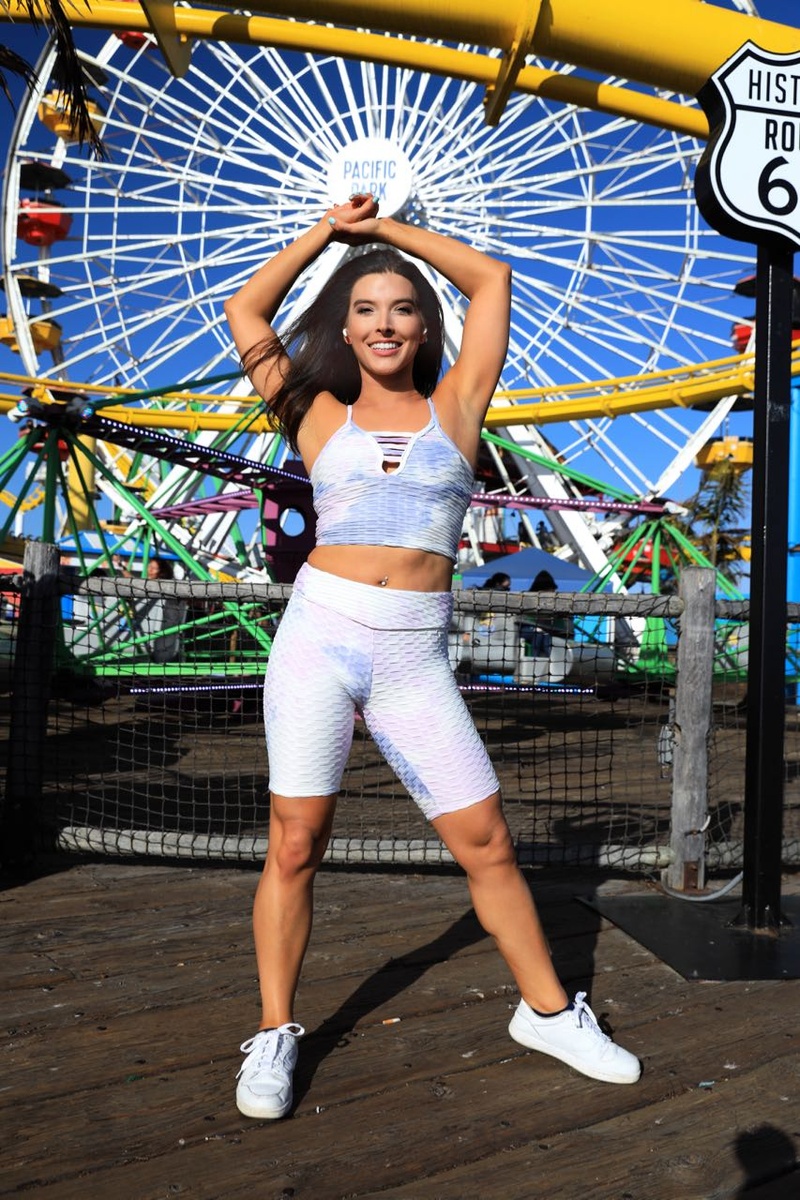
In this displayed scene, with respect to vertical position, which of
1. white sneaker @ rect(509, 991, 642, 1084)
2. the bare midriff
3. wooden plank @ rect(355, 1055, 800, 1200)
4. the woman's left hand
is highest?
the woman's left hand

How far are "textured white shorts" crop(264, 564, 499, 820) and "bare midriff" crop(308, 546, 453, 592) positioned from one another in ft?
0.06

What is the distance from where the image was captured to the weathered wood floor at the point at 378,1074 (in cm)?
167

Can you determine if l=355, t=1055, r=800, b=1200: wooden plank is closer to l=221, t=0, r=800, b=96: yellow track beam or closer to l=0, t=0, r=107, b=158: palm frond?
l=221, t=0, r=800, b=96: yellow track beam

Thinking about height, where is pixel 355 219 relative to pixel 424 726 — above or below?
above

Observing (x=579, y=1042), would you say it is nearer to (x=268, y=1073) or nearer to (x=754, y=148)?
(x=268, y=1073)

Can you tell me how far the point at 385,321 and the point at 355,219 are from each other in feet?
0.74

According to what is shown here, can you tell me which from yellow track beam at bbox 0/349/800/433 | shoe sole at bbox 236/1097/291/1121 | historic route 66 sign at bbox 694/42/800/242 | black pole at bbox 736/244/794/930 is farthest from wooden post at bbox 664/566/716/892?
yellow track beam at bbox 0/349/800/433

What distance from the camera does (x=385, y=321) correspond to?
6.70 ft

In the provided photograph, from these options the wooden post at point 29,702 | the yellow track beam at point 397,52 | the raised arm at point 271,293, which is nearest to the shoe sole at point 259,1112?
the raised arm at point 271,293

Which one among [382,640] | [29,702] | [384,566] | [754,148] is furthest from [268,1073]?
[754,148]

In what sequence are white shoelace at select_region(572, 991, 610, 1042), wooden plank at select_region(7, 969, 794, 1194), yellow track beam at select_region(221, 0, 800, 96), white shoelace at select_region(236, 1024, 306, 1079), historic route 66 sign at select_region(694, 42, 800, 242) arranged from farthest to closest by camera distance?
yellow track beam at select_region(221, 0, 800, 96)
historic route 66 sign at select_region(694, 42, 800, 242)
white shoelace at select_region(572, 991, 610, 1042)
white shoelace at select_region(236, 1024, 306, 1079)
wooden plank at select_region(7, 969, 794, 1194)

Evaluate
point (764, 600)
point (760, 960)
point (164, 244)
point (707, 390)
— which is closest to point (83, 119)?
point (764, 600)

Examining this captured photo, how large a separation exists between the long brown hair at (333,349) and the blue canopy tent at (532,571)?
12.3m

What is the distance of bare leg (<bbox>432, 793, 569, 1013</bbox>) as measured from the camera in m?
1.98
